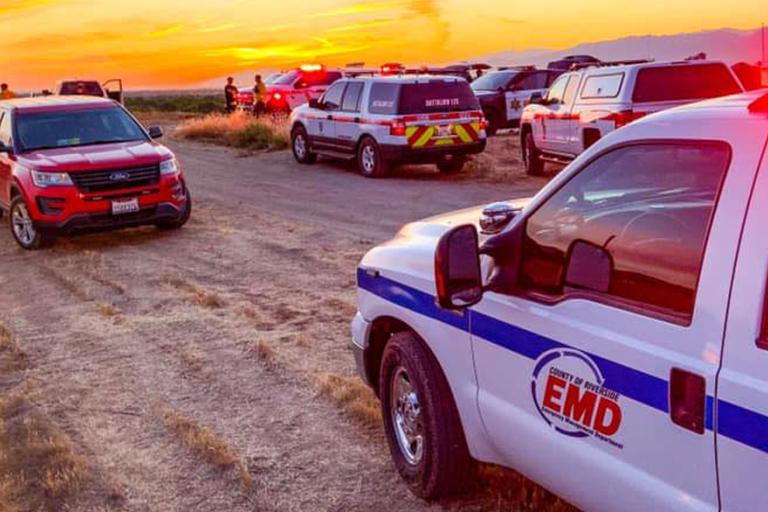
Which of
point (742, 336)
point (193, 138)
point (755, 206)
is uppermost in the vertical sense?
point (755, 206)

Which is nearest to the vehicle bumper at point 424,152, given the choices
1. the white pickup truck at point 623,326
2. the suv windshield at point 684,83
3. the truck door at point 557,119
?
the truck door at point 557,119

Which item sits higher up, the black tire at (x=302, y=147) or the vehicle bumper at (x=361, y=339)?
the vehicle bumper at (x=361, y=339)

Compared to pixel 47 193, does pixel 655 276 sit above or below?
above

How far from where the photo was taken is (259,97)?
36.0 metres

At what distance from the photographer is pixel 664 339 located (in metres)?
2.94

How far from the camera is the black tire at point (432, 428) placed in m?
4.42

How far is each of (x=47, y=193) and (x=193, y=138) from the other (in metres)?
20.6

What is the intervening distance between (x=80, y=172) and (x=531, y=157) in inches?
342

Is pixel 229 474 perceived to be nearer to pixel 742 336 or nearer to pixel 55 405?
pixel 55 405

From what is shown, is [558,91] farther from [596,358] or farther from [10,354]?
[596,358]

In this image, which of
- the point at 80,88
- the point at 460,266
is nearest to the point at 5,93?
the point at 80,88

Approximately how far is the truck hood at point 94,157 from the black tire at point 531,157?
743 centimetres

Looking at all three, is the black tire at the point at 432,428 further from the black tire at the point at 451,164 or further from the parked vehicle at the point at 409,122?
the black tire at the point at 451,164

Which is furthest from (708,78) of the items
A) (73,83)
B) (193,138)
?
(73,83)
